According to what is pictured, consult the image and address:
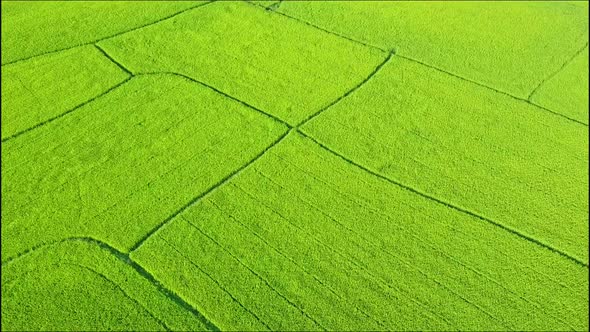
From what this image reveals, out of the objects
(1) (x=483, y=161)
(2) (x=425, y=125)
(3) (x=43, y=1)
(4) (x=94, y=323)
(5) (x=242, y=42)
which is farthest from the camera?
(3) (x=43, y=1)

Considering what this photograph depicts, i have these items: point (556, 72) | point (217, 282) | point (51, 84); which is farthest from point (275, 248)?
point (556, 72)

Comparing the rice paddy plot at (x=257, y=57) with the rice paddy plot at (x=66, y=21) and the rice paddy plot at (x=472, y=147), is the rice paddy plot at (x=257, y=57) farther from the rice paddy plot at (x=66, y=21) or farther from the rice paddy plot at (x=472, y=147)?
the rice paddy plot at (x=472, y=147)

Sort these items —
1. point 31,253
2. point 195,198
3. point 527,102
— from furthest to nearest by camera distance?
point 527,102, point 195,198, point 31,253

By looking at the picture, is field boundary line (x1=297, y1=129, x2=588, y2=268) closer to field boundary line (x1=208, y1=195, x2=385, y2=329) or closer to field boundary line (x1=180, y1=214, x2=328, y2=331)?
field boundary line (x1=208, y1=195, x2=385, y2=329)

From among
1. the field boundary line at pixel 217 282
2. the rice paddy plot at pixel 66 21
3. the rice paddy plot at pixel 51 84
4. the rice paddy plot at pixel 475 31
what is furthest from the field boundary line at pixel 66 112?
the rice paddy plot at pixel 475 31

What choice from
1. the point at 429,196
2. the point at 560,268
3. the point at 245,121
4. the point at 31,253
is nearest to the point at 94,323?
the point at 31,253

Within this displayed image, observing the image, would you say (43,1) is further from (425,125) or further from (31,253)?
(425,125)

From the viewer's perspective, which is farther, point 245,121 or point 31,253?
point 245,121
